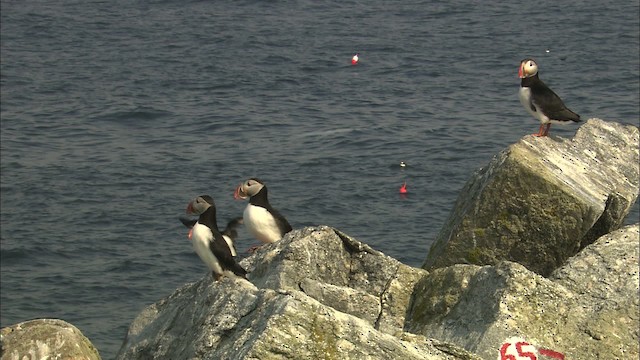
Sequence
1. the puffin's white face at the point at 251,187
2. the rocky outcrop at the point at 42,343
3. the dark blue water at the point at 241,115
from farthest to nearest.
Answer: the dark blue water at the point at 241,115 < the puffin's white face at the point at 251,187 < the rocky outcrop at the point at 42,343

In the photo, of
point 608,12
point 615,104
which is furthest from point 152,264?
point 608,12

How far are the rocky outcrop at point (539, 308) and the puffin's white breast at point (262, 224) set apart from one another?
4.23 meters

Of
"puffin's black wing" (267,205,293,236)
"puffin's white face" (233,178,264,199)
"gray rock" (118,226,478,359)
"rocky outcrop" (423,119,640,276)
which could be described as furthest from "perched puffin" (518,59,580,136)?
"gray rock" (118,226,478,359)

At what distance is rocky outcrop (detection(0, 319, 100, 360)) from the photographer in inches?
494

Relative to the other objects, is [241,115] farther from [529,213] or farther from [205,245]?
[205,245]

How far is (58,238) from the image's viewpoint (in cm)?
3294

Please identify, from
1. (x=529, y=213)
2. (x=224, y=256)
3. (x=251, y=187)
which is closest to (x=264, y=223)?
(x=251, y=187)

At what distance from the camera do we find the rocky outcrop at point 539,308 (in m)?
11.4

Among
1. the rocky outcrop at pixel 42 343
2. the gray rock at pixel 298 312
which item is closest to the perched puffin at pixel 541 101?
the gray rock at pixel 298 312

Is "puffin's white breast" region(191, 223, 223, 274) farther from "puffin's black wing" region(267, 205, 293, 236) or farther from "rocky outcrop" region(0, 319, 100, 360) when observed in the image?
"puffin's black wing" region(267, 205, 293, 236)

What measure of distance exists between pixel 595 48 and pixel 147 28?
20.0 meters

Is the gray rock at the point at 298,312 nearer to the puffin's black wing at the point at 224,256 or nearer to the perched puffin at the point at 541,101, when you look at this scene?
the puffin's black wing at the point at 224,256

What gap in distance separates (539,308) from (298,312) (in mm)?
3007

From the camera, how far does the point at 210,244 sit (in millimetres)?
13852
